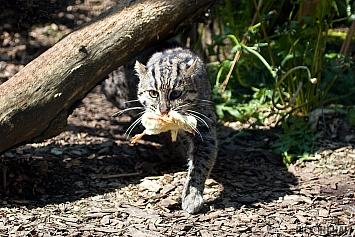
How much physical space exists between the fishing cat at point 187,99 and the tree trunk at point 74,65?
303 millimetres

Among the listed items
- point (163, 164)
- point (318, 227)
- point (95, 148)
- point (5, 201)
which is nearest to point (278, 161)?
point (163, 164)

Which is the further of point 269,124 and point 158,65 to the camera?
point 269,124

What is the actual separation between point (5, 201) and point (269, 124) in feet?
11.3

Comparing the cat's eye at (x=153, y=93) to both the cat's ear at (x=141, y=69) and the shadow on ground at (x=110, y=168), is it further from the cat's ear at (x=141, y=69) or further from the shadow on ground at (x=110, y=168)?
the shadow on ground at (x=110, y=168)

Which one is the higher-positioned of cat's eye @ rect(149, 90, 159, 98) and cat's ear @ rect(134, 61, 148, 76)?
cat's ear @ rect(134, 61, 148, 76)

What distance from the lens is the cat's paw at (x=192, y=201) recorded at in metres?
4.80

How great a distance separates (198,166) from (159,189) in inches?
18.0

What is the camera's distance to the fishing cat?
505 centimetres

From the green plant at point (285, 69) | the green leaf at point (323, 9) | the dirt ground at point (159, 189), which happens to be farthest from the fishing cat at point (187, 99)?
the green leaf at point (323, 9)

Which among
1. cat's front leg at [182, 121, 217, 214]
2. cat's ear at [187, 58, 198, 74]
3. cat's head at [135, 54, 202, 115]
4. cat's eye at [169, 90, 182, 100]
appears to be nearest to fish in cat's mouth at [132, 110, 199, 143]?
cat's head at [135, 54, 202, 115]

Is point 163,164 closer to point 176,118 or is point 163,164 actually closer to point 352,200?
point 176,118

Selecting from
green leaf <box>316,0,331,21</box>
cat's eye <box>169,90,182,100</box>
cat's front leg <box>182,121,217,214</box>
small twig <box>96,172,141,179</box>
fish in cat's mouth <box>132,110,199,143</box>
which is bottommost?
small twig <box>96,172,141,179</box>

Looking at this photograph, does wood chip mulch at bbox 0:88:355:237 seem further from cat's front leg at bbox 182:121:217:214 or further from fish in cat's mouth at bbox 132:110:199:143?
fish in cat's mouth at bbox 132:110:199:143

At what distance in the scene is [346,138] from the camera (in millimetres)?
6340
